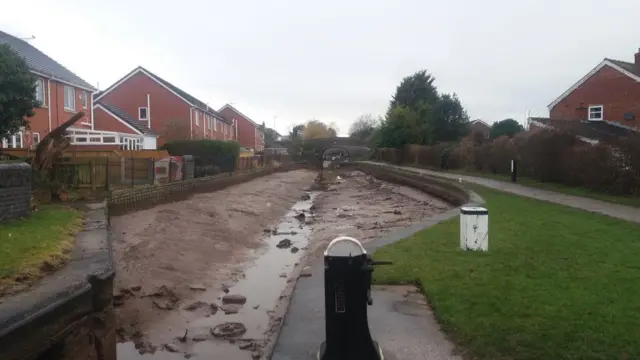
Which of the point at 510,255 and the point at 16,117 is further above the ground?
the point at 16,117

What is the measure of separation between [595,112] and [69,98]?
115 ft

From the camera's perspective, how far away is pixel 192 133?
46562 millimetres

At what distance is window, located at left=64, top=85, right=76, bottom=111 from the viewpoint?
29.8 metres

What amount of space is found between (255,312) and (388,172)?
123 feet

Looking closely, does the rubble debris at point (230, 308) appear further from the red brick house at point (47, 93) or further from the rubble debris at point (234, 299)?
the red brick house at point (47, 93)

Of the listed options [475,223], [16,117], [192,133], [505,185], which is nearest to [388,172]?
[192,133]

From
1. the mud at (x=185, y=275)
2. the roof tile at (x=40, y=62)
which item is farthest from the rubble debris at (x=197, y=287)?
the roof tile at (x=40, y=62)

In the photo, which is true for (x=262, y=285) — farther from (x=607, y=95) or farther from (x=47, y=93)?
(x=607, y=95)

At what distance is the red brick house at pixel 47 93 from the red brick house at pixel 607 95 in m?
33.7

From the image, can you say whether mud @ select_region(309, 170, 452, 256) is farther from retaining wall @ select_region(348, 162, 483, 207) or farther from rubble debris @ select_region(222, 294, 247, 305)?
rubble debris @ select_region(222, 294, 247, 305)

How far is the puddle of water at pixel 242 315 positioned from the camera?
6965 mm

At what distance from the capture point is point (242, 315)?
28.2 feet

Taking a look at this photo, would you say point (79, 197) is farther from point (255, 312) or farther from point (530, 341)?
point (530, 341)

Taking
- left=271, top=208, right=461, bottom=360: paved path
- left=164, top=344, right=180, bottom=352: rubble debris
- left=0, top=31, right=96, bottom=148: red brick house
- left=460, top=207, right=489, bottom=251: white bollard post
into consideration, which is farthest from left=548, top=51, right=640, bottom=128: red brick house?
left=164, top=344, right=180, bottom=352: rubble debris
